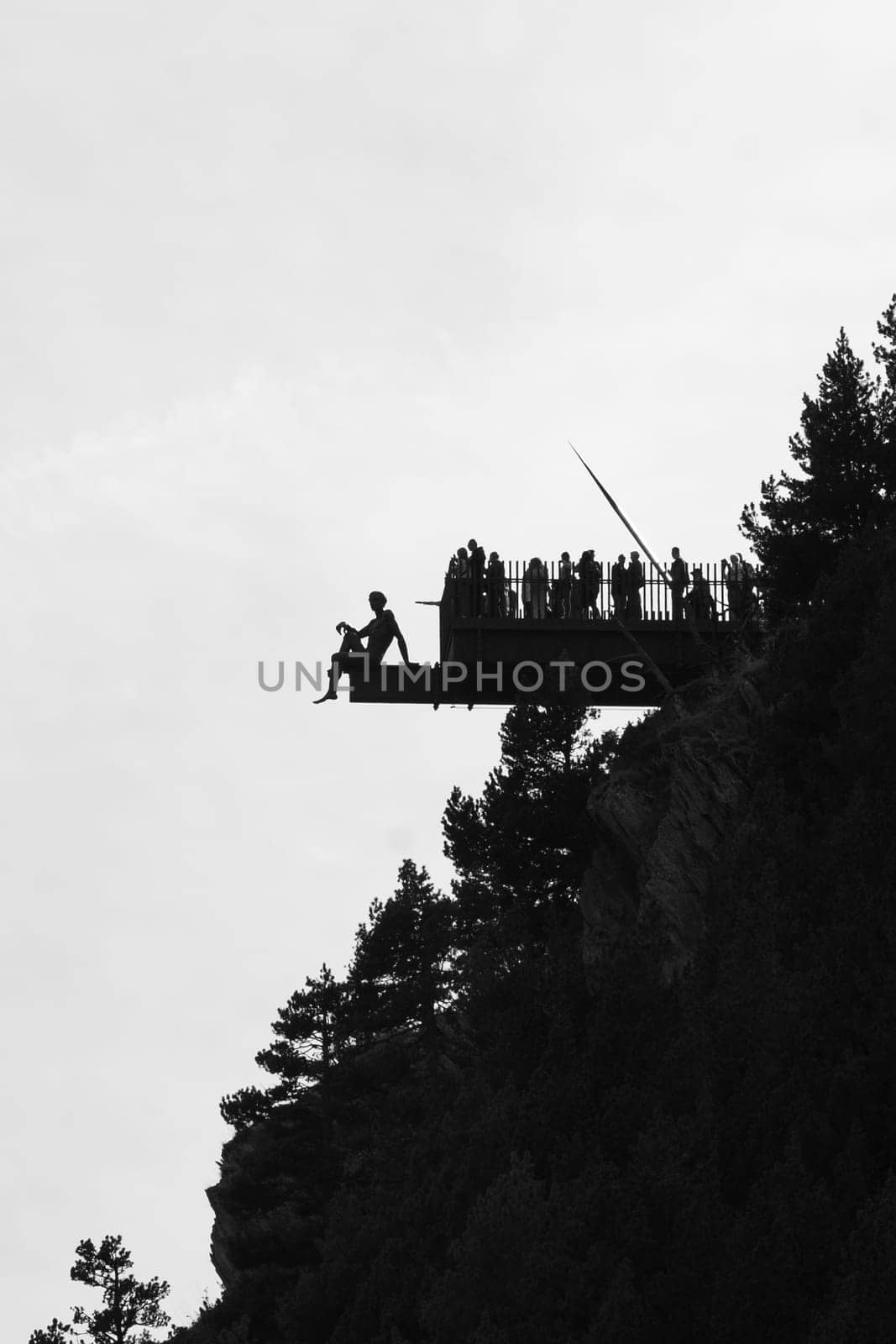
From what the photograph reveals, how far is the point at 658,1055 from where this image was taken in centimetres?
2492

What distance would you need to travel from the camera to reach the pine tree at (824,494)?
33969 mm

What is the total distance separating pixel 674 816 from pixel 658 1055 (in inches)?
282

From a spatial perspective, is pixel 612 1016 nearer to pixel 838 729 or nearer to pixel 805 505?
pixel 838 729

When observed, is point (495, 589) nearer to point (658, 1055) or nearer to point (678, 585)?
point (678, 585)

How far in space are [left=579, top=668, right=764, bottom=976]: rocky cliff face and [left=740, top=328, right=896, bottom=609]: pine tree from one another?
2438 millimetres

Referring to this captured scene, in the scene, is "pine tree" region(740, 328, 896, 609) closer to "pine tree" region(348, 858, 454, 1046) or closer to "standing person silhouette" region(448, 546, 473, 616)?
"standing person silhouette" region(448, 546, 473, 616)

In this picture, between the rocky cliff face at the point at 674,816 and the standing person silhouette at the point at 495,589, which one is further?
the standing person silhouette at the point at 495,589

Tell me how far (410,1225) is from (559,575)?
15.1 metres

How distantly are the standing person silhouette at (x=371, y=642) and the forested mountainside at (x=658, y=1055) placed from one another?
2745 mm

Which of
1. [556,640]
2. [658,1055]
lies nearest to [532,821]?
[556,640]

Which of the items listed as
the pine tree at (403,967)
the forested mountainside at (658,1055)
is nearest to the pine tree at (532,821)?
the forested mountainside at (658,1055)

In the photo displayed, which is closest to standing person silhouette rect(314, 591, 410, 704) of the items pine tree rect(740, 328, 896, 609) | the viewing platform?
the viewing platform

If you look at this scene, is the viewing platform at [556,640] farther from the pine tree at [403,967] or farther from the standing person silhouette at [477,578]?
the pine tree at [403,967]

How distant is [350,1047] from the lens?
143 ft
